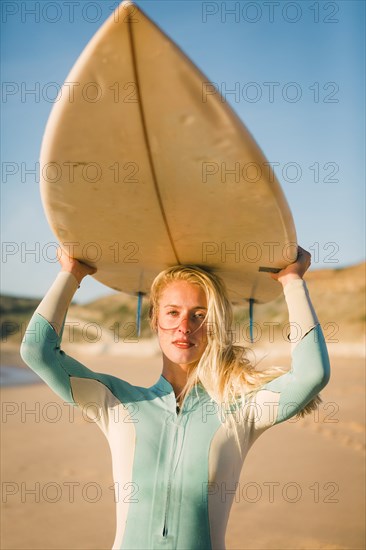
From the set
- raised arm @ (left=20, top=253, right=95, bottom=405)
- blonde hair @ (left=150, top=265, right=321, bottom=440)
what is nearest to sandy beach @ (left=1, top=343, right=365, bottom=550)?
blonde hair @ (left=150, top=265, right=321, bottom=440)

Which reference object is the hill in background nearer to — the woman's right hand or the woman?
the woman's right hand

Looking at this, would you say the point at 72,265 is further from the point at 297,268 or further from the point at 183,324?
the point at 297,268

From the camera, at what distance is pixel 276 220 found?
6.68 feet

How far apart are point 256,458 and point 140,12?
22.8 feet

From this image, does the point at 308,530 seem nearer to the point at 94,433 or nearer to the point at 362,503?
the point at 362,503

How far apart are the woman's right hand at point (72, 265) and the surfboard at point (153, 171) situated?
32mm

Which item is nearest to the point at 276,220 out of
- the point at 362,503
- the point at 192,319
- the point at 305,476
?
the point at 192,319

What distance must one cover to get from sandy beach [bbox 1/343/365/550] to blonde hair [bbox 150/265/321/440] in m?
3.27

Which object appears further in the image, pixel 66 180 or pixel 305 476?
pixel 305 476

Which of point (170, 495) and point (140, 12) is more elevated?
point (140, 12)

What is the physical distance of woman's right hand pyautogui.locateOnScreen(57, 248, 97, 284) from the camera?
2.25 meters

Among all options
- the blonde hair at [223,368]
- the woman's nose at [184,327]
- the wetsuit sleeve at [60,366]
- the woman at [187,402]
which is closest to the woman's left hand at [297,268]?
the woman at [187,402]

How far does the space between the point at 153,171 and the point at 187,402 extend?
2.62 ft

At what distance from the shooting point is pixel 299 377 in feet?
6.14
